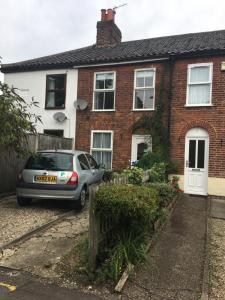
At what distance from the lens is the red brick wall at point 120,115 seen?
12.7 m

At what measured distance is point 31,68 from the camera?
1491 cm

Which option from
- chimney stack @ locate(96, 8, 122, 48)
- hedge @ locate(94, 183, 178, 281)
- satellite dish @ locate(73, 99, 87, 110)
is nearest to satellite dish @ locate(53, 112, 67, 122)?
satellite dish @ locate(73, 99, 87, 110)

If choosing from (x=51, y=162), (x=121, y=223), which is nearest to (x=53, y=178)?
(x=51, y=162)

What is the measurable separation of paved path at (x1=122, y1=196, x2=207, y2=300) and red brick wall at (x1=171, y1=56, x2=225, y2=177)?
462 cm

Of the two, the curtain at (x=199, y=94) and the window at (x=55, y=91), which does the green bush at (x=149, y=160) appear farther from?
the window at (x=55, y=91)

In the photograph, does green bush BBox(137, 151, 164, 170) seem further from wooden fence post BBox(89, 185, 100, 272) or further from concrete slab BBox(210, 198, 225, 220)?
wooden fence post BBox(89, 185, 100, 272)

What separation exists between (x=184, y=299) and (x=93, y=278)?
1.22 m

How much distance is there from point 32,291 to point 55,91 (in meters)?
11.9

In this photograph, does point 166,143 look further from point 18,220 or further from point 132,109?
point 18,220

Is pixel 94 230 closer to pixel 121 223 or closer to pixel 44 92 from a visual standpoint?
pixel 121 223

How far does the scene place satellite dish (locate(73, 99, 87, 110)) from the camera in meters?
13.7

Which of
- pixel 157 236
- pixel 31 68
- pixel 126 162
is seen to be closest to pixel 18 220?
pixel 157 236

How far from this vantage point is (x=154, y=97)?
12695 mm

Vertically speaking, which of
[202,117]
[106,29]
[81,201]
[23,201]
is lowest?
[23,201]
